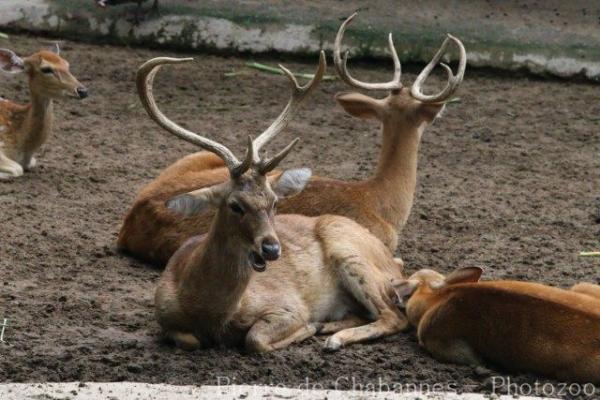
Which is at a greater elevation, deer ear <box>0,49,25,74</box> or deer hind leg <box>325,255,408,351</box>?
deer ear <box>0,49,25,74</box>

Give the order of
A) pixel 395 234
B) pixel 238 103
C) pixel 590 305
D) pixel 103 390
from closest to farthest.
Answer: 1. pixel 103 390
2. pixel 590 305
3. pixel 395 234
4. pixel 238 103

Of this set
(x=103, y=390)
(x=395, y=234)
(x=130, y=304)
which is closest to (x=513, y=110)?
(x=395, y=234)

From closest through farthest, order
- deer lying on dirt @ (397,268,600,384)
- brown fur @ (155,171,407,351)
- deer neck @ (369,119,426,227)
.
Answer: deer lying on dirt @ (397,268,600,384) < brown fur @ (155,171,407,351) < deer neck @ (369,119,426,227)

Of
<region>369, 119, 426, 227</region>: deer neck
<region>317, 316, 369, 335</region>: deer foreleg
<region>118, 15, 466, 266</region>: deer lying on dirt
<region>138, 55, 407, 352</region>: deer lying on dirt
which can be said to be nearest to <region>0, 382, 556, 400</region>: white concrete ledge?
<region>138, 55, 407, 352</region>: deer lying on dirt

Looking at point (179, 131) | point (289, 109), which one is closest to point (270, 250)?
point (179, 131)

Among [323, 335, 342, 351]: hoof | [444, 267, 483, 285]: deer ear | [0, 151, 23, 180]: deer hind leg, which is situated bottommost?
[0, 151, 23, 180]: deer hind leg

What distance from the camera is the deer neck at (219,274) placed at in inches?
244

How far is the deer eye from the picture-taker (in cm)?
610

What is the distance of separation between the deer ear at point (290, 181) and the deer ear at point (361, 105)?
2.03 metres

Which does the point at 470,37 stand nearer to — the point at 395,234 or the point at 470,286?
the point at 395,234

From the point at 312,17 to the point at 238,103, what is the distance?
5.36ft

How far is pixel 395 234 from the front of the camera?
7.98 meters

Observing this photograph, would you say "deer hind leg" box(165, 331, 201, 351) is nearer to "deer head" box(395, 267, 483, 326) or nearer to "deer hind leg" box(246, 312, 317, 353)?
"deer hind leg" box(246, 312, 317, 353)

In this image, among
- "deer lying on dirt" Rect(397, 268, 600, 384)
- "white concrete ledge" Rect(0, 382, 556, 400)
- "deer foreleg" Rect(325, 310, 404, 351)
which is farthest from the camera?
"deer foreleg" Rect(325, 310, 404, 351)
